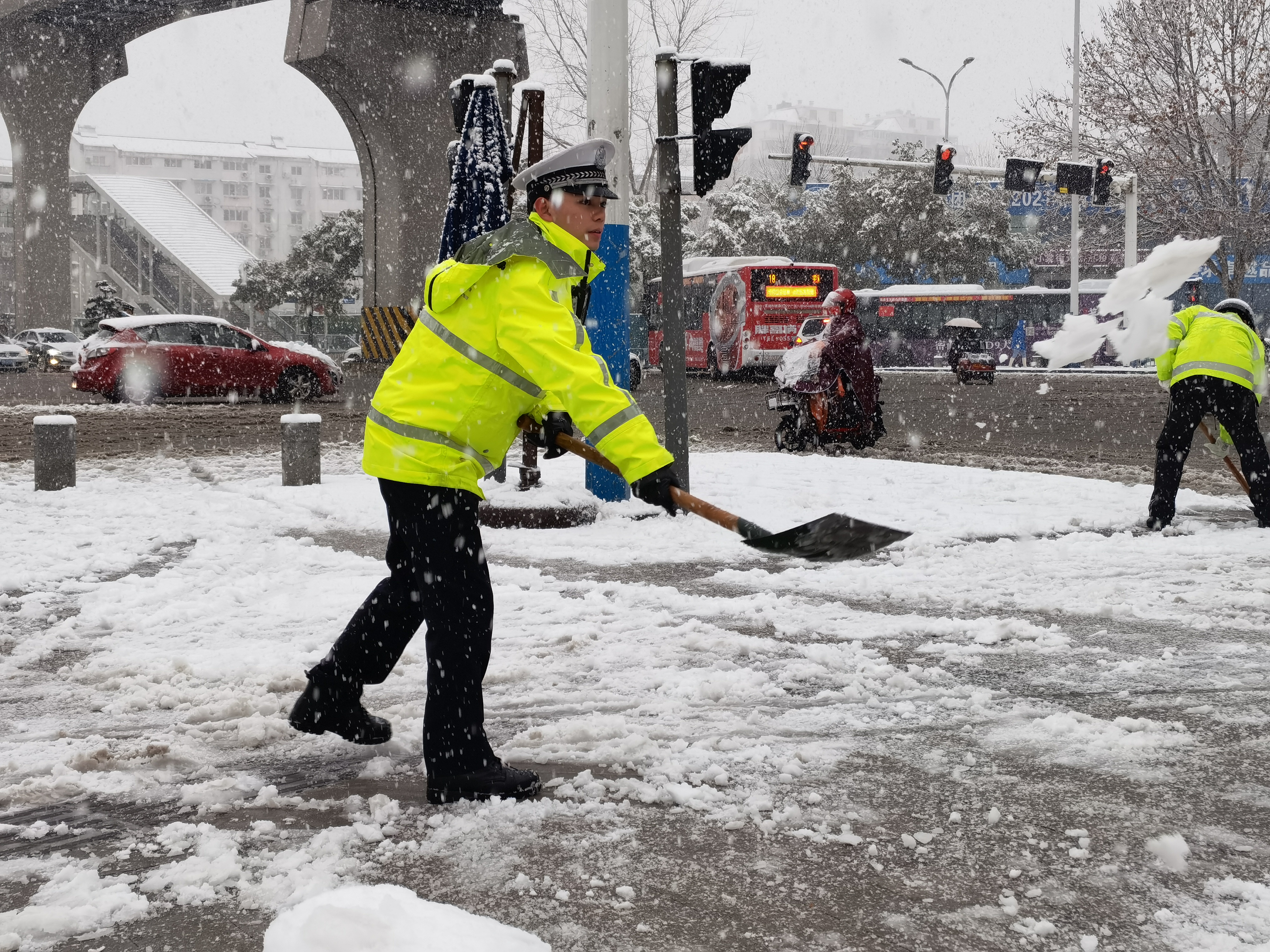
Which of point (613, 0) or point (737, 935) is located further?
point (613, 0)

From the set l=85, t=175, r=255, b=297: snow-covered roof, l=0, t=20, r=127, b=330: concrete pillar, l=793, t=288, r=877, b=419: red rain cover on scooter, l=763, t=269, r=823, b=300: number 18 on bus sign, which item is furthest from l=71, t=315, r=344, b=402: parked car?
l=85, t=175, r=255, b=297: snow-covered roof

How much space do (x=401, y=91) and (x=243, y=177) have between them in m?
96.9

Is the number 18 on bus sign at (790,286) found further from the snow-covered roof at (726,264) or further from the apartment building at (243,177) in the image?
the apartment building at (243,177)

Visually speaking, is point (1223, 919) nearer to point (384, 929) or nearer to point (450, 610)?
point (384, 929)

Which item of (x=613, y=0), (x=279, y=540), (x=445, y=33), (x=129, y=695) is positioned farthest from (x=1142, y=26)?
(x=129, y=695)

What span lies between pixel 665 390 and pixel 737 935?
6.24 meters

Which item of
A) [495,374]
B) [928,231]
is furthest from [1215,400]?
[928,231]

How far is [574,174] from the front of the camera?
11.9ft

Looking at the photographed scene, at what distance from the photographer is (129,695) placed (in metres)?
4.68

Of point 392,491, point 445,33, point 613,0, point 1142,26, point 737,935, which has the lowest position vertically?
point 737,935

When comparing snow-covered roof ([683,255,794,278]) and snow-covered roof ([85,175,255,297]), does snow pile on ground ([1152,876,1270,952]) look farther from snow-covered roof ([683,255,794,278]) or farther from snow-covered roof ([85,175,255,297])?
snow-covered roof ([85,175,255,297])

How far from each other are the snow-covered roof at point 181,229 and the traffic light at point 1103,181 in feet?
171

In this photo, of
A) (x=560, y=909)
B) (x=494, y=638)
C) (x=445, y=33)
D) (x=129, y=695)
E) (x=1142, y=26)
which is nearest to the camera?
(x=560, y=909)

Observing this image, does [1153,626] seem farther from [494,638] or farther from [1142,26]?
[1142,26]
